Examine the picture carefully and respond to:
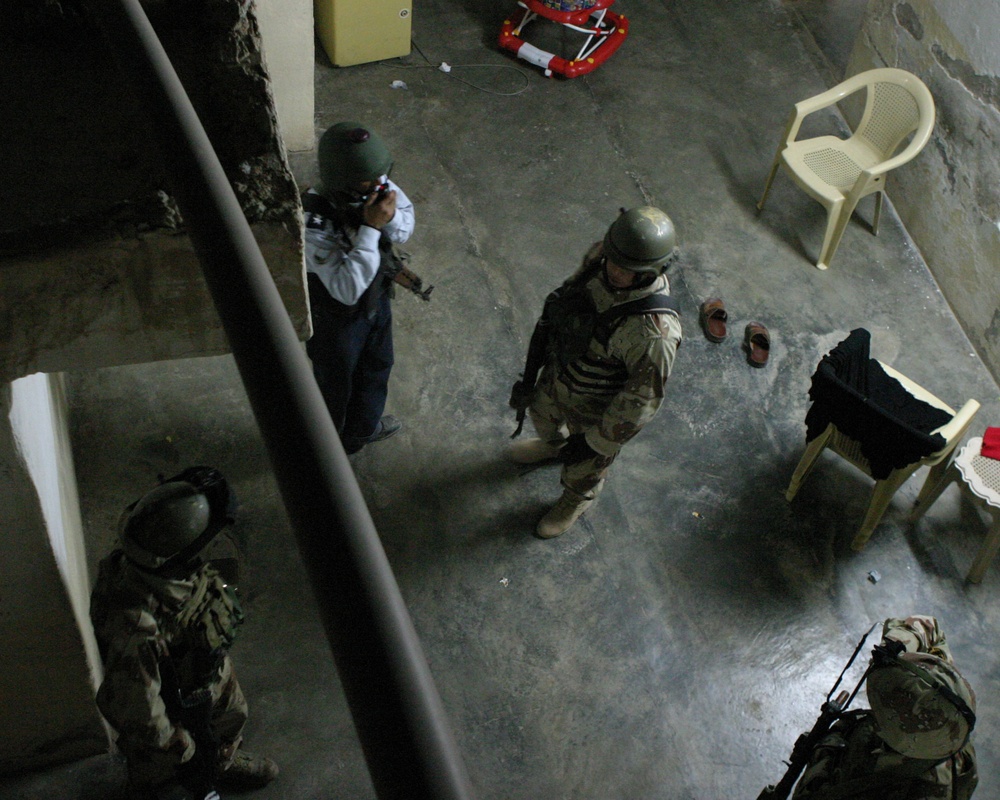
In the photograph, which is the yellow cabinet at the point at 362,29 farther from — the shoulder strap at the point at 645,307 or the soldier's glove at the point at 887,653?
the soldier's glove at the point at 887,653

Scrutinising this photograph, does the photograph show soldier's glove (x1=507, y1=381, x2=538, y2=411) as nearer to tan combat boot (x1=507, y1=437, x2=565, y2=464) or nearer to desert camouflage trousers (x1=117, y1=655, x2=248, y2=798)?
tan combat boot (x1=507, y1=437, x2=565, y2=464)

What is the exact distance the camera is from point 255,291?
0.68m

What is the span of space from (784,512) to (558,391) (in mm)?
1621

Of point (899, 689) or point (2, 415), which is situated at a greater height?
point (2, 415)

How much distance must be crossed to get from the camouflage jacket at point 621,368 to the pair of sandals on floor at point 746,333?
5.83ft

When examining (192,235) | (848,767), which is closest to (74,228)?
(192,235)

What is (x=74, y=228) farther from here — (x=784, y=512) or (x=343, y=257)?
(x=784, y=512)

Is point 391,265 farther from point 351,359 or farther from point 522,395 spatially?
point 522,395

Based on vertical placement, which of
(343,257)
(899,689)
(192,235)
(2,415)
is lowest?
(899,689)

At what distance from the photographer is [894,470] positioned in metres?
4.73

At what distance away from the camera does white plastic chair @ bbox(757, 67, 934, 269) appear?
614cm

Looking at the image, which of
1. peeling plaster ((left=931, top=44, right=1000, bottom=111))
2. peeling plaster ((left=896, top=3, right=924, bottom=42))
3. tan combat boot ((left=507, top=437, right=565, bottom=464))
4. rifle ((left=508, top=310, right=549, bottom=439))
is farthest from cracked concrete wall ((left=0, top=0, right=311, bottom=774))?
peeling plaster ((left=896, top=3, right=924, bottom=42))

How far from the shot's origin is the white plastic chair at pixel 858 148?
6145 millimetres

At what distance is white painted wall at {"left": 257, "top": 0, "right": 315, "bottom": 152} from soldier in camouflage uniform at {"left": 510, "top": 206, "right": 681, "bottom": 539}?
2182 millimetres
